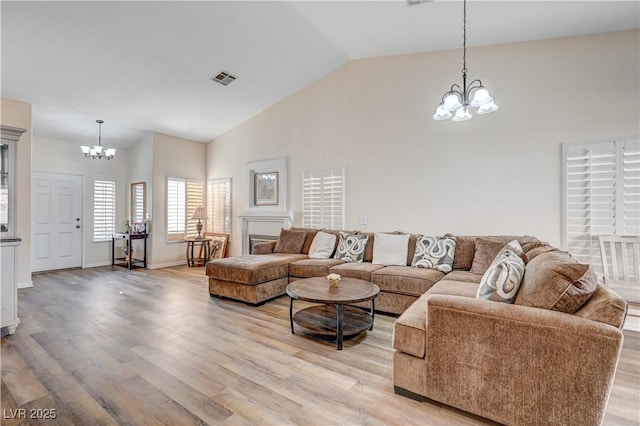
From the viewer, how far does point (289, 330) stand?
3049 millimetres

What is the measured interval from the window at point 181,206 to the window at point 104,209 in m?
1.44

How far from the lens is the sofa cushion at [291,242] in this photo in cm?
501

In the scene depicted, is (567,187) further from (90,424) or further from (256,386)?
(90,424)

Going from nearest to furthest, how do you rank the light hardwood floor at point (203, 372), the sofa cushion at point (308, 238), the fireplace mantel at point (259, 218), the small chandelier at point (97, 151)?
the light hardwood floor at point (203, 372) < the sofa cushion at point (308, 238) < the small chandelier at point (97, 151) < the fireplace mantel at point (259, 218)

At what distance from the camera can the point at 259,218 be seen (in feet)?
20.1

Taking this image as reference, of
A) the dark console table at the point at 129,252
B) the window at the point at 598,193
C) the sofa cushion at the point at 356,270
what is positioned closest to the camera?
the window at the point at 598,193

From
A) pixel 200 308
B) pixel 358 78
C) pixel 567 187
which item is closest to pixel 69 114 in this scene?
pixel 200 308

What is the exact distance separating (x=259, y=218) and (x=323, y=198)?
5.13 ft

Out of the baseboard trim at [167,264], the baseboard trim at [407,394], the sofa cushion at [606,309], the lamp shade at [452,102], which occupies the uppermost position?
the lamp shade at [452,102]

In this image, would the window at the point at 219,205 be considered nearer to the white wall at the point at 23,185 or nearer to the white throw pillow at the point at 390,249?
the white wall at the point at 23,185

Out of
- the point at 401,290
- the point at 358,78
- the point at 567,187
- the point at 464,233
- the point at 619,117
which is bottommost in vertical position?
the point at 401,290

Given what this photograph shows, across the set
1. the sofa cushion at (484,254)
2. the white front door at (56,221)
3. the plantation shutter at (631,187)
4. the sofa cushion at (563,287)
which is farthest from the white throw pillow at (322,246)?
the white front door at (56,221)

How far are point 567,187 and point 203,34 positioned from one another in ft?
15.7

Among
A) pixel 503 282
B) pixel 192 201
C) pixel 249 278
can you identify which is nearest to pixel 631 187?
pixel 503 282
